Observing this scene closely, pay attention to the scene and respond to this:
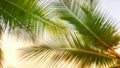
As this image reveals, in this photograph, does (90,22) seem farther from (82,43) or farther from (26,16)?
(26,16)

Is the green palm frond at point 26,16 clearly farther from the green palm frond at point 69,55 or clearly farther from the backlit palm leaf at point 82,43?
the green palm frond at point 69,55

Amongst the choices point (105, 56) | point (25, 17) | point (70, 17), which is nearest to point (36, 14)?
point (25, 17)

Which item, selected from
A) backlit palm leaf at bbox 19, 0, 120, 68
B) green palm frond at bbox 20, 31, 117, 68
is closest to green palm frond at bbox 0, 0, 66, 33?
backlit palm leaf at bbox 19, 0, 120, 68

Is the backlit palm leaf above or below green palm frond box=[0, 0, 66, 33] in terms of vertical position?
below

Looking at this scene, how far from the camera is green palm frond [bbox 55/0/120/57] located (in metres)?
6.98

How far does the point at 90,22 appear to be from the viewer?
7.13 meters

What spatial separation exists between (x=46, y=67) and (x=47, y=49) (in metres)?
0.42

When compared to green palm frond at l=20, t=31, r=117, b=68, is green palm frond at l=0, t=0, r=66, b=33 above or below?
above

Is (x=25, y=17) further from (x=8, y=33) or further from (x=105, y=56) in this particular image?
(x=105, y=56)

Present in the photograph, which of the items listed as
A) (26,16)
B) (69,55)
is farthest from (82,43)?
(26,16)

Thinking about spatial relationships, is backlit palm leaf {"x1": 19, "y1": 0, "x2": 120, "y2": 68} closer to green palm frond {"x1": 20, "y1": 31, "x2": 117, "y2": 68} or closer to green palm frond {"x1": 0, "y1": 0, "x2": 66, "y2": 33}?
green palm frond {"x1": 20, "y1": 31, "x2": 117, "y2": 68}

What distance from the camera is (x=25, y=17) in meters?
7.02

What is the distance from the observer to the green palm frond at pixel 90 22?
6.98 meters

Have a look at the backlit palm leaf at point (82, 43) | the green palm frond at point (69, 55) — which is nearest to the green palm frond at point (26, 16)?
the backlit palm leaf at point (82, 43)
